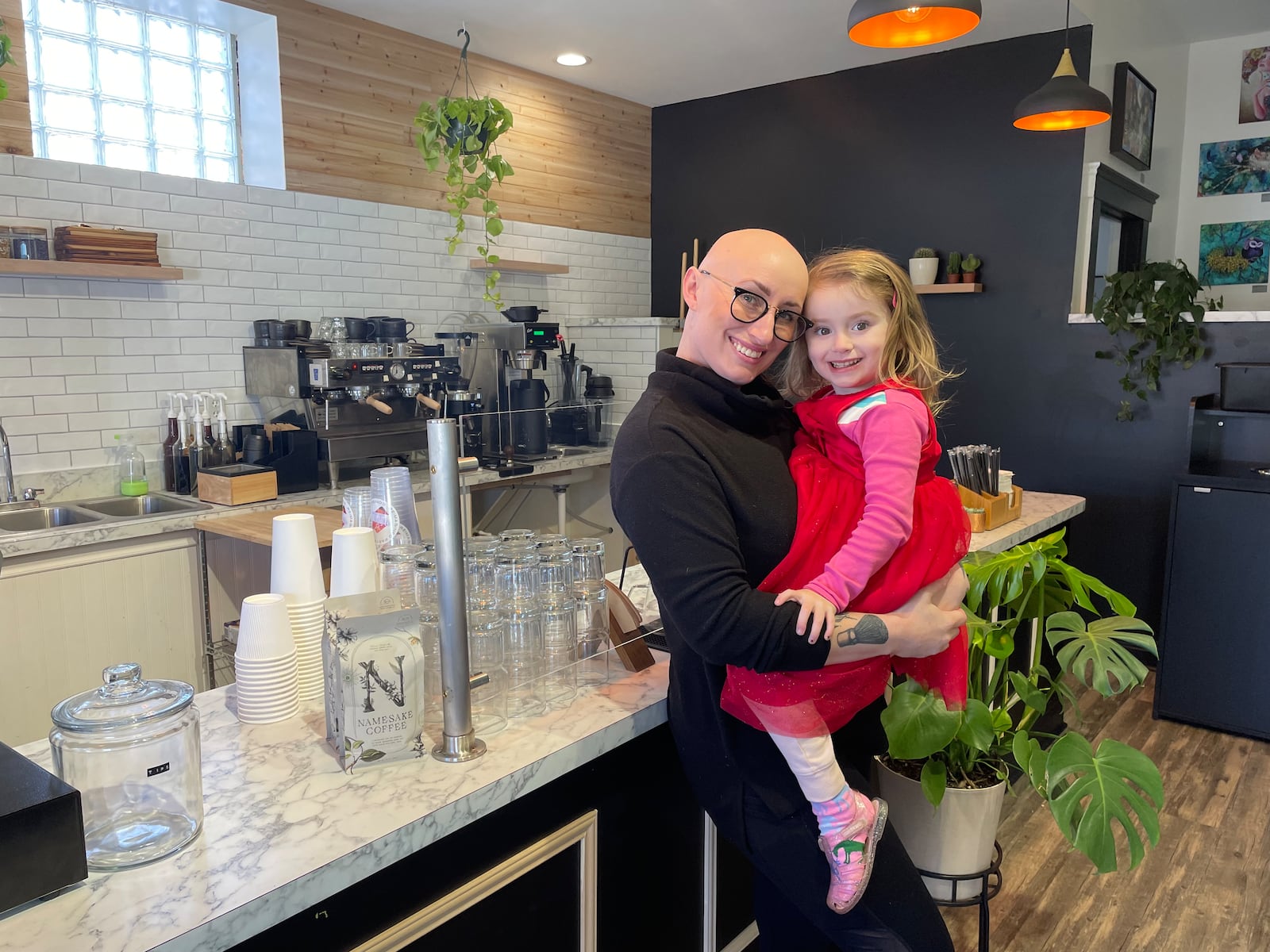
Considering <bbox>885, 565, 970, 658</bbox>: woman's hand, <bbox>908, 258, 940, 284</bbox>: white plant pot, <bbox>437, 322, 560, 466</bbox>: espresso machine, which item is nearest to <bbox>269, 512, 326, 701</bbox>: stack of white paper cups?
<bbox>885, 565, 970, 658</bbox>: woman's hand

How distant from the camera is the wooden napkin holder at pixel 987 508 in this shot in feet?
9.84

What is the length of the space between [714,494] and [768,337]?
0.29 metres

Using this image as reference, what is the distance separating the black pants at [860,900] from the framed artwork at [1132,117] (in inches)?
178

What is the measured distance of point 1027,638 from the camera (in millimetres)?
3193

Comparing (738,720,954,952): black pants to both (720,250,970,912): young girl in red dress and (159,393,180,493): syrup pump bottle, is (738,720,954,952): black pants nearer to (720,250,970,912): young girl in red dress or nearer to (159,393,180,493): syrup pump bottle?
(720,250,970,912): young girl in red dress

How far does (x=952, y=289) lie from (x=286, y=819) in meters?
4.57

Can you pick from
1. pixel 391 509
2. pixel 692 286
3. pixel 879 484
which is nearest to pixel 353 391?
pixel 391 509

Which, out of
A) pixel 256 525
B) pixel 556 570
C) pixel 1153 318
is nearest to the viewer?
pixel 556 570

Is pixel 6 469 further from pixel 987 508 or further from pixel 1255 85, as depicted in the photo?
pixel 1255 85

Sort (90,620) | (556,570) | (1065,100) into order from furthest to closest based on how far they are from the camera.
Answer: (1065,100), (90,620), (556,570)

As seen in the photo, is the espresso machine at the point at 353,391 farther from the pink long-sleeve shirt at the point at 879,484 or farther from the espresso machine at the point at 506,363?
the pink long-sleeve shirt at the point at 879,484

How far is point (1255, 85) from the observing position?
213 inches

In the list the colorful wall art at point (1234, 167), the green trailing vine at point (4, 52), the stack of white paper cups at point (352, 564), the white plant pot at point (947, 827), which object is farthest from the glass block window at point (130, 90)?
the colorful wall art at point (1234, 167)

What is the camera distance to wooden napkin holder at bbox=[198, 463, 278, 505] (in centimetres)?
355
